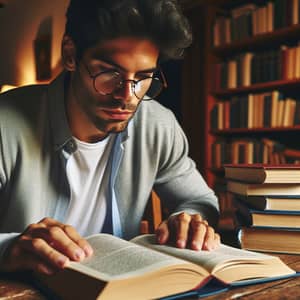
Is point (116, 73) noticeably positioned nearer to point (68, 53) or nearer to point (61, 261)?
point (68, 53)

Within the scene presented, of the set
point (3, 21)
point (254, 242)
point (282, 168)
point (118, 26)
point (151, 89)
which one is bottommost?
point (254, 242)

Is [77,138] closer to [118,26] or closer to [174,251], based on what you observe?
[118,26]

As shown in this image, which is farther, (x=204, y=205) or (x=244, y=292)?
(x=204, y=205)

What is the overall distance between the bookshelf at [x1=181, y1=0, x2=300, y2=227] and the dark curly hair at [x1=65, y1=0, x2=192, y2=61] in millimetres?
2198

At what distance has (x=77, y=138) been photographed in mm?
1078

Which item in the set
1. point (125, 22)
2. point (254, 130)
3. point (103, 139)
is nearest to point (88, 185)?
point (103, 139)

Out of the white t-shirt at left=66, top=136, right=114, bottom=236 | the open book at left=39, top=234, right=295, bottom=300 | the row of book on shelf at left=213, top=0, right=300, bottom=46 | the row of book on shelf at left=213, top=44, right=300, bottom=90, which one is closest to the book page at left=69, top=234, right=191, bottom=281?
the open book at left=39, top=234, right=295, bottom=300

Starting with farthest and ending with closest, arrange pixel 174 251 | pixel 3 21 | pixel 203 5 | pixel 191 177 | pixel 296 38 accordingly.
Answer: pixel 3 21 → pixel 203 5 → pixel 296 38 → pixel 191 177 → pixel 174 251

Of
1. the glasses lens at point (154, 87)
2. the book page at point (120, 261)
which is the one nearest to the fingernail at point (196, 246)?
the book page at point (120, 261)

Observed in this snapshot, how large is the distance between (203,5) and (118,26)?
2.87m

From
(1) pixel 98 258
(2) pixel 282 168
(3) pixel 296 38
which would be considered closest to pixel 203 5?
(3) pixel 296 38

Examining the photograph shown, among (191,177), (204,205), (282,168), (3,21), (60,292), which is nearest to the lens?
(60,292)

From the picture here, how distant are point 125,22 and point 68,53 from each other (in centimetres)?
17

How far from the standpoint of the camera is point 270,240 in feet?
2.85
